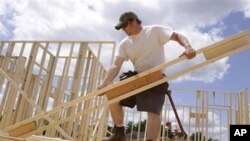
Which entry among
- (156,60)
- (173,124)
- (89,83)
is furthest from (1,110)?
(156,60)

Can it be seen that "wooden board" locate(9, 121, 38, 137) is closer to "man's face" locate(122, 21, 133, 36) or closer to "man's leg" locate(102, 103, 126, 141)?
"man's leg" locate(102, 103, 126, 141)

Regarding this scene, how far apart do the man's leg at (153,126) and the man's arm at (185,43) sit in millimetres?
692

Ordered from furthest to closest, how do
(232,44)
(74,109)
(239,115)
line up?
1. (239,115)
2. (74,109)
3. (232,44)

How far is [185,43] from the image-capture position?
109 inches

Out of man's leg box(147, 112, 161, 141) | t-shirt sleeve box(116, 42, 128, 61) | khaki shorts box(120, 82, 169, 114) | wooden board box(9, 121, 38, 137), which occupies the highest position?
t-shirt sleeve box(116, 42, 128, 61)

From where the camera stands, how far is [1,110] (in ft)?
23.4

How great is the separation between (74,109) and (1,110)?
2.74 m

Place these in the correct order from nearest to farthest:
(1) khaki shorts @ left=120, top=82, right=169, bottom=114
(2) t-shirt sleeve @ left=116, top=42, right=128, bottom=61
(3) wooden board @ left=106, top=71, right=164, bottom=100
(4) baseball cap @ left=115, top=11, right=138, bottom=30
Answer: (3) wooden board @ left=106, top=71, right=164, bottom=100 → (1) khaki shorts @ left=120, top=82, right=169, bottom=114 → (4) baseball cap @ left=115, top=11, right=138, bottom=30 → (2) t-shirt sleeve @ left=116, top=42, right=128, bottom=61

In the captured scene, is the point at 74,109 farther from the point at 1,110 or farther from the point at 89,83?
the point at 1,110

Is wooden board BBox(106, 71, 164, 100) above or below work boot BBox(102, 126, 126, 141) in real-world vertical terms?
above

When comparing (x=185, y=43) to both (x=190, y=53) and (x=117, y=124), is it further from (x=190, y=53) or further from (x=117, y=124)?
(x=117, y=124)

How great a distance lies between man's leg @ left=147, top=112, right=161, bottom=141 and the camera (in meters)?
2.72

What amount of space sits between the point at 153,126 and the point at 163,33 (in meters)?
1.00

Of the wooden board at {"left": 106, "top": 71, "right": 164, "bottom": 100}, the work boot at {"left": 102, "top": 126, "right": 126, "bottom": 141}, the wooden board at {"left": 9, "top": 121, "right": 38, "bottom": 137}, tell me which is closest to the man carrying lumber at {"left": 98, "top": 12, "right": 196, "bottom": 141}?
the work boot at {"left": 102, "top": 126, "right": 126, "bottom": 141}
